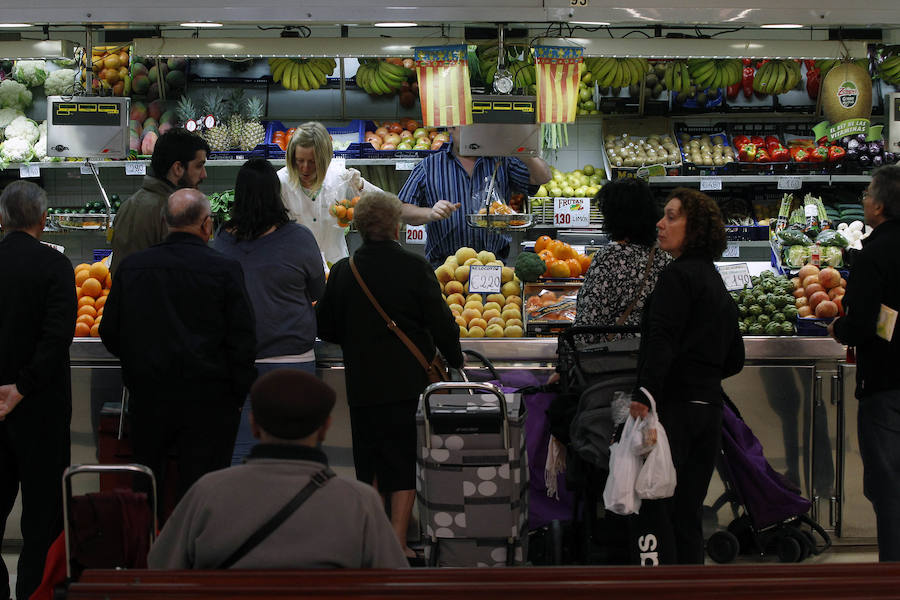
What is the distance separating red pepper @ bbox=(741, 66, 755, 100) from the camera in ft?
26.5

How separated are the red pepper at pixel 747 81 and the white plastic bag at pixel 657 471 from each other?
534cm

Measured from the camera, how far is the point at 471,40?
608 centimetres

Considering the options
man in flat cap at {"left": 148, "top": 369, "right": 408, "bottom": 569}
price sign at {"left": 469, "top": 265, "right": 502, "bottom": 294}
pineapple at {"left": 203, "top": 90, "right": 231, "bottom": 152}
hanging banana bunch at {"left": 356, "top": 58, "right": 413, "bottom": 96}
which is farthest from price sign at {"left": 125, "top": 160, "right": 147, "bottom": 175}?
man in flat cap at {"left": 148, "top": 369, "right": 408, "bottom": 569}

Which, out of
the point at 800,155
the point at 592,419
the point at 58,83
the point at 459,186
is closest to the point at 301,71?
the point at 58,83

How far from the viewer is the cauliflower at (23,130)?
8.02 meters

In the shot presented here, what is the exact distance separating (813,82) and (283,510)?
7.28 meters

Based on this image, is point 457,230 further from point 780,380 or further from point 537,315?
point 780,380

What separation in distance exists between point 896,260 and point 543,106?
8.39 feet

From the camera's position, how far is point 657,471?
3.49 meters

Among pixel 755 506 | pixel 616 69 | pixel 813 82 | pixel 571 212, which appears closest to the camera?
pixel 755 506

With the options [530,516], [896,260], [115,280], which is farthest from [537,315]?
[115,280]

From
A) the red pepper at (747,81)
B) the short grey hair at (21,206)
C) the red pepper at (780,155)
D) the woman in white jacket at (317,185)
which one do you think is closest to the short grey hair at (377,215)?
the woman in white jacket at (317,185)

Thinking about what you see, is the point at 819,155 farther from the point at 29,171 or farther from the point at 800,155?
the point at 29,171

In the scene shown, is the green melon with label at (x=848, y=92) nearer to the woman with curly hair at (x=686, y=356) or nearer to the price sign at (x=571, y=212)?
the price sign at (x=571, y=212)
